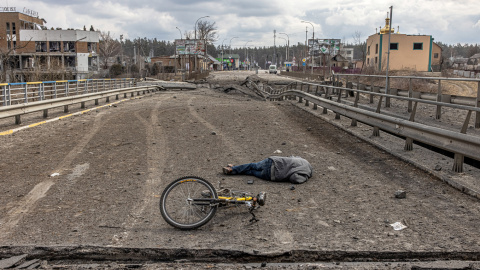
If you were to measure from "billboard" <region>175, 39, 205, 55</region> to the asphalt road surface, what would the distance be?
271 ft

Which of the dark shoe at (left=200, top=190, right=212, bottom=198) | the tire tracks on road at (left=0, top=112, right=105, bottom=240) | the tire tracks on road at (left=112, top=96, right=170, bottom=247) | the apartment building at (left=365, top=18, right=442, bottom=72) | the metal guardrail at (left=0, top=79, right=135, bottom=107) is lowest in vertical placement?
the tire tracks on road at (left=0, top=112, right=105, bottom=240)

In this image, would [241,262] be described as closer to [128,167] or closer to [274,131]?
[128,167]

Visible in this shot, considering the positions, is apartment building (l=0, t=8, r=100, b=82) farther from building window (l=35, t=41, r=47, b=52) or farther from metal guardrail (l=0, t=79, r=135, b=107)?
metal guardrail (l=0, t=79, r=135, b=107)

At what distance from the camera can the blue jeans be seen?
24.7ft

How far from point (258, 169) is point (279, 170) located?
15.6 inches

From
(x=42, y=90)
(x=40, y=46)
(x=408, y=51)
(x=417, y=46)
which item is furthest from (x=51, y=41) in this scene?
(x=42, y=90)

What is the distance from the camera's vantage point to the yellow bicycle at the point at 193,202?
5.45 metres

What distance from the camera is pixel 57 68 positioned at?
47094mm

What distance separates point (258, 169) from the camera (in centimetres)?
772

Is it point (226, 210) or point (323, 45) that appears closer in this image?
point (226, 210)

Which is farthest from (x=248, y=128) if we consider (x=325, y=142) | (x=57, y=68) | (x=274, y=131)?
(x=57, y=68)

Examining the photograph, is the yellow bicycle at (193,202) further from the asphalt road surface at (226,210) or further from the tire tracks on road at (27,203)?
the tire tracks on road at (27,203)

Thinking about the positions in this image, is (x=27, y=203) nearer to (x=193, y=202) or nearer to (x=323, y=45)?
(x=193, y=202)

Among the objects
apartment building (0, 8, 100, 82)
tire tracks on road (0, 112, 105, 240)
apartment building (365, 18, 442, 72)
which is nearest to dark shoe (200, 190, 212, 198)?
tire tracks on road (0, 112, 105, 240)
